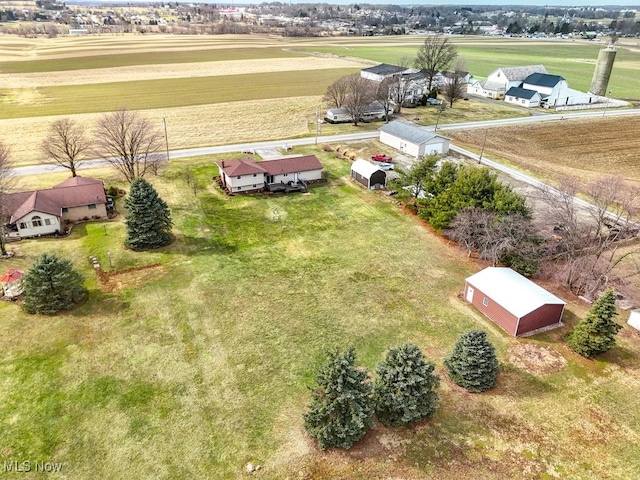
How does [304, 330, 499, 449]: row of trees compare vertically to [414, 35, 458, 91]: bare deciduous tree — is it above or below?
below

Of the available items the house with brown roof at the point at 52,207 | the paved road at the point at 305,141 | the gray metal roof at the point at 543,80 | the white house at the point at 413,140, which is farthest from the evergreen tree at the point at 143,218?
the gray metal roof at the point at 543,80

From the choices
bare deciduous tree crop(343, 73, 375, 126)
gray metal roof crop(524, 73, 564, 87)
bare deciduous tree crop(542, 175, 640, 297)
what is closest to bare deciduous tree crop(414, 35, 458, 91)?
gray metal roof crop(524, 73, 564, 87)

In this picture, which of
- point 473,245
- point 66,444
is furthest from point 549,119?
point 66,444

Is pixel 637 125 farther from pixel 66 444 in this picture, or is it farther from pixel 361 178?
pixel 66 444

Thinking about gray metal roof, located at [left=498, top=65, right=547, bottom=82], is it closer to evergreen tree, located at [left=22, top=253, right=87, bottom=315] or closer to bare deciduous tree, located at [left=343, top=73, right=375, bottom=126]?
bare deciduous tree, located at [left=343, top=73, right=375, bottom=126]

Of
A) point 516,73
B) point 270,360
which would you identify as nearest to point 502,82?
point 516,73

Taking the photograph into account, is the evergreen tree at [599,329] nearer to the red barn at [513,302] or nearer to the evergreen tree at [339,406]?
the red barn at [513,302]

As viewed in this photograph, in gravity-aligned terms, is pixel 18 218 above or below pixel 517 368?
above
